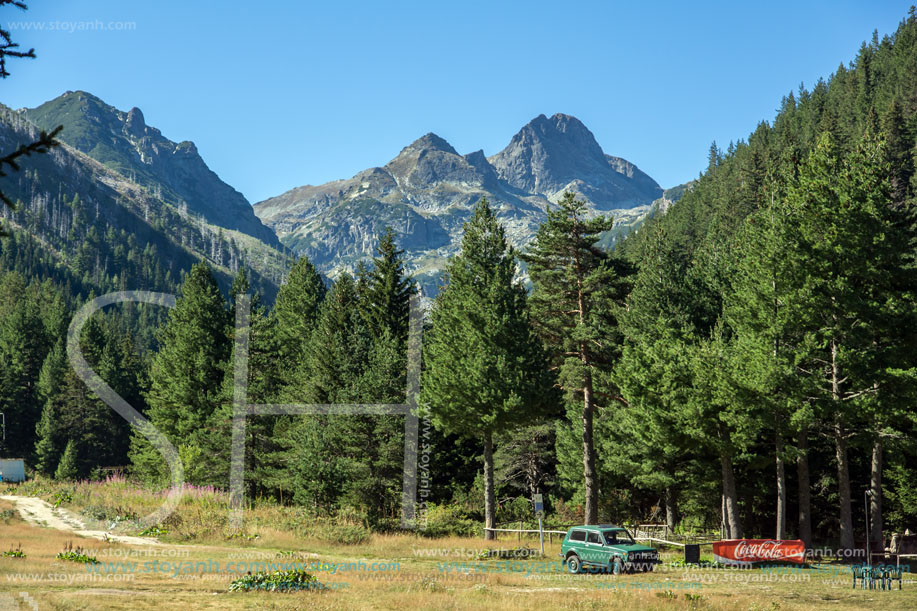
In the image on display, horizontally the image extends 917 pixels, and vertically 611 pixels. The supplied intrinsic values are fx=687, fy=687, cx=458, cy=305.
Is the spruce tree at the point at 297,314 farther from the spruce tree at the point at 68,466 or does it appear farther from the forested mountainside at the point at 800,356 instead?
the spruce tree at the point at 68,466

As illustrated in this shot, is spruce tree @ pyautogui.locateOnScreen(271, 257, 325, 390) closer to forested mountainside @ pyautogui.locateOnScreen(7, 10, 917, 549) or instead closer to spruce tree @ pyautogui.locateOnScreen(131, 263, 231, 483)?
forested mountainside @ pyautogui.locateOnScreen(7, 10, 917, 549)

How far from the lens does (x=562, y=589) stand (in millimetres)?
21891

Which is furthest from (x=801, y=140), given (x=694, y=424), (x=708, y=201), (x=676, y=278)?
(x=694, y=424)

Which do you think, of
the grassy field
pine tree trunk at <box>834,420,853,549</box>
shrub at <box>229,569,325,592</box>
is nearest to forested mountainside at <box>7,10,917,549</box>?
pine tree trunk at <box>834,420,853,549</box>

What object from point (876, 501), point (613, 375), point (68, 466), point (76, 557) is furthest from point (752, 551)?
point (68, 466)

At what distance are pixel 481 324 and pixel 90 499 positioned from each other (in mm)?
29307

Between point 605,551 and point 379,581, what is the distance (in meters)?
9.27

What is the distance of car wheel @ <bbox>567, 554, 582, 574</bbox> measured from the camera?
2727 centimetres

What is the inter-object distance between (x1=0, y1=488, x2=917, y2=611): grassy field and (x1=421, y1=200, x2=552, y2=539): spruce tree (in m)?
7.08

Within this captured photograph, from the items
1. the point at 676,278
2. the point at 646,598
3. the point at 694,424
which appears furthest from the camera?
the point at 676,278

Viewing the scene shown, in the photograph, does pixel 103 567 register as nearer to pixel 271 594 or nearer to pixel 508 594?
pixel 271 594

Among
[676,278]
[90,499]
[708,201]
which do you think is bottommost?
[90,499]

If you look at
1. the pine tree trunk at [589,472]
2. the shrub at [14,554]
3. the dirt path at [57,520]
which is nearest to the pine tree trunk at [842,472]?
the pine tree trunk at [589,472]

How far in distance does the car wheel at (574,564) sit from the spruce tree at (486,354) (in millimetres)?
9499
